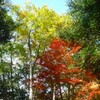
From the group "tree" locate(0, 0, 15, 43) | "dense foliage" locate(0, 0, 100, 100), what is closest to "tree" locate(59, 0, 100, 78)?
"dense foliage" locate(0, 0, 100, 100)

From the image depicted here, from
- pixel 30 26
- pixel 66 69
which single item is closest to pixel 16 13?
pixel 30 26

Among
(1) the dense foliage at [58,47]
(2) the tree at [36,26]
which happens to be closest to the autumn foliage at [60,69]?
(1) the dense foliage at [58,47]

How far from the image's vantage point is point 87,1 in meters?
15.4

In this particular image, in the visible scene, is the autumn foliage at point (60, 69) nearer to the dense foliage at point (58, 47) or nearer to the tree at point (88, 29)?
the dense foliage at point (58, 47)

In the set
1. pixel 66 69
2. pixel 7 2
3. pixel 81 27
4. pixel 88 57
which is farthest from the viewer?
pixel 66 69

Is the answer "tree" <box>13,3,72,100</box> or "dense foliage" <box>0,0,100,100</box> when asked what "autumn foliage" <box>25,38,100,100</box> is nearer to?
"dense foliage" <box>0,0,100,100</box>

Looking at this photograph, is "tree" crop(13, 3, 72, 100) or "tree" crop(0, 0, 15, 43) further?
"tree" crop(13, 3, 72, 100)

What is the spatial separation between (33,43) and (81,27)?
11418 millimetres

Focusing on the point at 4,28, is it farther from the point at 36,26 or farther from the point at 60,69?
the point at 36,26

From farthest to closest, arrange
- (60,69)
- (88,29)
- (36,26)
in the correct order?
(36,26), (60,69), (88,29)

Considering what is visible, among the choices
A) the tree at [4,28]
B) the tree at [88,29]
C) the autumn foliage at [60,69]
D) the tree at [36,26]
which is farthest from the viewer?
the tree at [36,26]

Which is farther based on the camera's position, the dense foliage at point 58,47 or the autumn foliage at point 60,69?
the autumn foliage at point 60,69

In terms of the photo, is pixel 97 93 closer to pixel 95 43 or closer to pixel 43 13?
pixel 95 43

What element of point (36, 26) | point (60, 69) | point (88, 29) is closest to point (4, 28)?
point (88, 29)
